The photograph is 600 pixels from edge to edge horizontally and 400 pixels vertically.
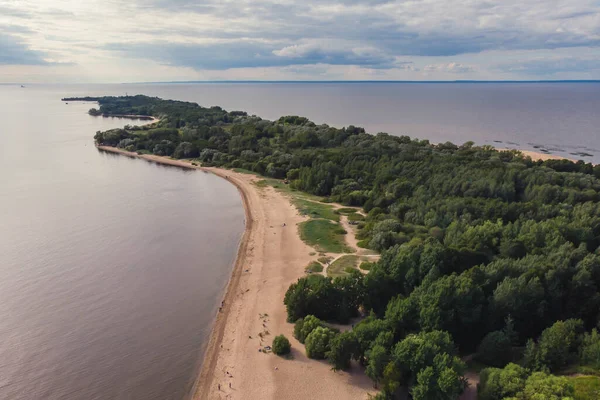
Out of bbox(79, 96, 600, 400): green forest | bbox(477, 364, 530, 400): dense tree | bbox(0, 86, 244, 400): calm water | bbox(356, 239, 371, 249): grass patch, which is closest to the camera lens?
bbox(477, 364, 530, 400): dense tree

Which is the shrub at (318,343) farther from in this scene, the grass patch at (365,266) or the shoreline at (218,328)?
the grass patch at (365,266)

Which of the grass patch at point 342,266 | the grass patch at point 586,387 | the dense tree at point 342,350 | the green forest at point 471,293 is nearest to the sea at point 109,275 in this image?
A: the dense tree at point 342,350

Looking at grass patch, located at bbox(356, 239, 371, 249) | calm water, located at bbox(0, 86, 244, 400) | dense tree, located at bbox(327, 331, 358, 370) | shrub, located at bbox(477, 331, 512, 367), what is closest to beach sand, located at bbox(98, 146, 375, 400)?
dense tree, located at bbox(327, 331, 358, 370)

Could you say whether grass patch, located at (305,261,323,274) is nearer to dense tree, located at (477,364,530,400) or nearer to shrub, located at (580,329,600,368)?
dense tree, located at (477,364,530,400)

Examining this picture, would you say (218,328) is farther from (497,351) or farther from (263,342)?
(497,351)

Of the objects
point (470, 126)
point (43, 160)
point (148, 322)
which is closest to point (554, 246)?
point (148, 322)

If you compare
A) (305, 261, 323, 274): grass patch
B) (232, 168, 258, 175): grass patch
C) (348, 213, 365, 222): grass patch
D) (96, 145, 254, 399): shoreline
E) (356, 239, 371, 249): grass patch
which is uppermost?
(232, 168, 258, 175): grass patch

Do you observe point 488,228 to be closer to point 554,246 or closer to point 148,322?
point 554,246
